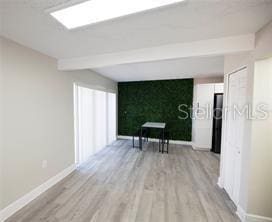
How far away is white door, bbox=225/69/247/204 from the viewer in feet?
6.49

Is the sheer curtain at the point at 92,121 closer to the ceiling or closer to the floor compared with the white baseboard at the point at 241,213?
closer to the ceiling

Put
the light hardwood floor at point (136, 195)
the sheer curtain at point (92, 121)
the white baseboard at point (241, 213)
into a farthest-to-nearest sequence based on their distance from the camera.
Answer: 1. the sheer curtain at point (92, 121)
2. the light hardwood floor at point (136, 195)
3. the white baseboard at point (241, 213)

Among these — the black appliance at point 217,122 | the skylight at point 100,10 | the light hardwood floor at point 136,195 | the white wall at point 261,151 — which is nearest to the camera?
the skylight at point 100,10

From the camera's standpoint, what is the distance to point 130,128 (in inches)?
230

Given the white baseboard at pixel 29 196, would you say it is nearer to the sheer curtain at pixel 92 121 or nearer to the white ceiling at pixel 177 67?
the sheer curtain at pixel 92 121

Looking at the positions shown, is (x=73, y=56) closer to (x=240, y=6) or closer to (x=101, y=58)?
(x=101, y=58)

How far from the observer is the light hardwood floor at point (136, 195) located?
6.13 feet

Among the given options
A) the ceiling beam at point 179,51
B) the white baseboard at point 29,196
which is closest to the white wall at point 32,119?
the white baseboard at point 29,196

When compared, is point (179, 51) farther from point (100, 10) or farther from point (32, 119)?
point (32, 119)

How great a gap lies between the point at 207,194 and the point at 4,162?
293 centimetres

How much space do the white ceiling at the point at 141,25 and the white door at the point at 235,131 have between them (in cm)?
76

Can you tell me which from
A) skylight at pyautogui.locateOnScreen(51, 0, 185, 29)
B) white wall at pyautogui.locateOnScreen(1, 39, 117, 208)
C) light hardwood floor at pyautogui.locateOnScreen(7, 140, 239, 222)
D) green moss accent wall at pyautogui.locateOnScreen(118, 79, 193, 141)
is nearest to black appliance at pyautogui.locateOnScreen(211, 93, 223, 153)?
light hardwood floor at pyautogui.locateOnScreen(7, 140, 239, 222)

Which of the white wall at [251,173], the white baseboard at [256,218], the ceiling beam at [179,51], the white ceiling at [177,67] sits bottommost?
the white baseboard at [256,218]

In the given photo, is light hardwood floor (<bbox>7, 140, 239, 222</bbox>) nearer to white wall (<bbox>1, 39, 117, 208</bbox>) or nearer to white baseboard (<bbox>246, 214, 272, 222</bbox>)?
white baseboard (<bbox>246, 214, 272, 222</bbox>)
